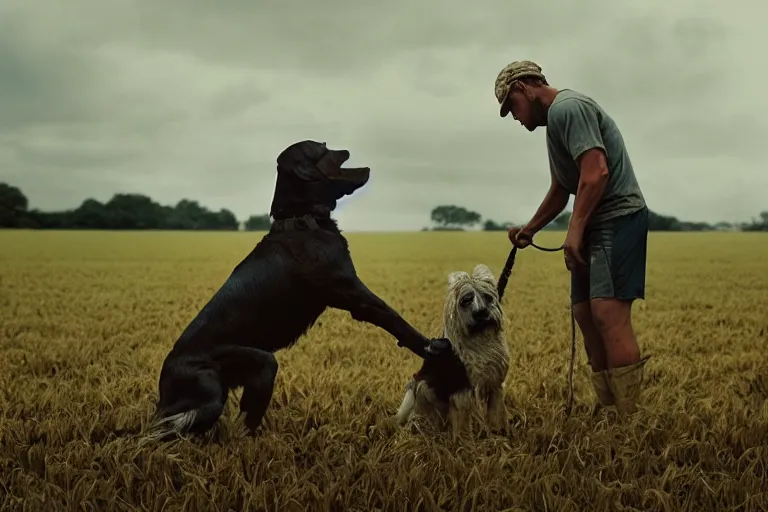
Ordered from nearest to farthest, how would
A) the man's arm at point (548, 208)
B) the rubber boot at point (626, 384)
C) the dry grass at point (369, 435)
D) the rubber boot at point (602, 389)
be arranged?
the dry grass at point (369, 435) → the rubber boot at point (626, 384) → the man's arm at point (548, 208) → the rubber boot at point (602, 389)

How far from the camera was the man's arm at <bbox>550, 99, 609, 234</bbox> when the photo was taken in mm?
4770

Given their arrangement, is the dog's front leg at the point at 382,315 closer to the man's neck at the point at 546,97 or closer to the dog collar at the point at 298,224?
the dog collar at the point at 298,224

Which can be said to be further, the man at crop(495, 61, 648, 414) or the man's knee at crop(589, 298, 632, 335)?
the man's knee at crop(589, 298, 632, 335)

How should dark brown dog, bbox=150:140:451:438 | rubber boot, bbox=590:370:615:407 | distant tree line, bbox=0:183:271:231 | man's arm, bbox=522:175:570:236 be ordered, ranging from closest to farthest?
dark brown dog, bbox=150:140:451:438
man's arm, bbox=522:175:570:236
rubber boot, bbox=590:370:615:407
distant tree line, bbox=0:183:271:231

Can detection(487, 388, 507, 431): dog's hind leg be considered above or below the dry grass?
above

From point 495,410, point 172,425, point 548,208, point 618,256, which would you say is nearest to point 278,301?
point 172,425

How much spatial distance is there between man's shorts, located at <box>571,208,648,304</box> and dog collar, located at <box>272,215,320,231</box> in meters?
2.02

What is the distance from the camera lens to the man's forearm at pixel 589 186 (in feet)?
15.6

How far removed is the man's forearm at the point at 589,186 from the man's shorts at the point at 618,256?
0.30 m

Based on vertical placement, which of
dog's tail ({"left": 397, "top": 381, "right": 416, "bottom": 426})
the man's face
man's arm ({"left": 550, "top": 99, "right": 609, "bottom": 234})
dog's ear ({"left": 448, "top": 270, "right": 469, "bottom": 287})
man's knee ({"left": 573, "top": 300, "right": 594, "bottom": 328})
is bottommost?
dog's tail ({"left": 397, "top": 381, "right": 416, "bottom": 426})

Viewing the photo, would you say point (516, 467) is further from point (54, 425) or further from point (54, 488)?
point (54, 425)

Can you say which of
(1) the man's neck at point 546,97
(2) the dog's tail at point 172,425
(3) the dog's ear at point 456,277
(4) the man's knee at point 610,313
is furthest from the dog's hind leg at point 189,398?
(1) the man's neck at point 546,97

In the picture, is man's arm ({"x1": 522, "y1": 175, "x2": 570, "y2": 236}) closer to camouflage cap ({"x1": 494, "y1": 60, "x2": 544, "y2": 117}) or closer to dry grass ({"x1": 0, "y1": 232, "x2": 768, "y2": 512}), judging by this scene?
camouflage cap ({"x1": 494, "y1": 60, "x2": 544, "y2": 117})

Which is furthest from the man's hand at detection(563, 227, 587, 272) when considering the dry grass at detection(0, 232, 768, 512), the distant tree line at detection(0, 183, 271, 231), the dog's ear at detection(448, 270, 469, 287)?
the distant tree line at detection(0, 183, 271, 231)
